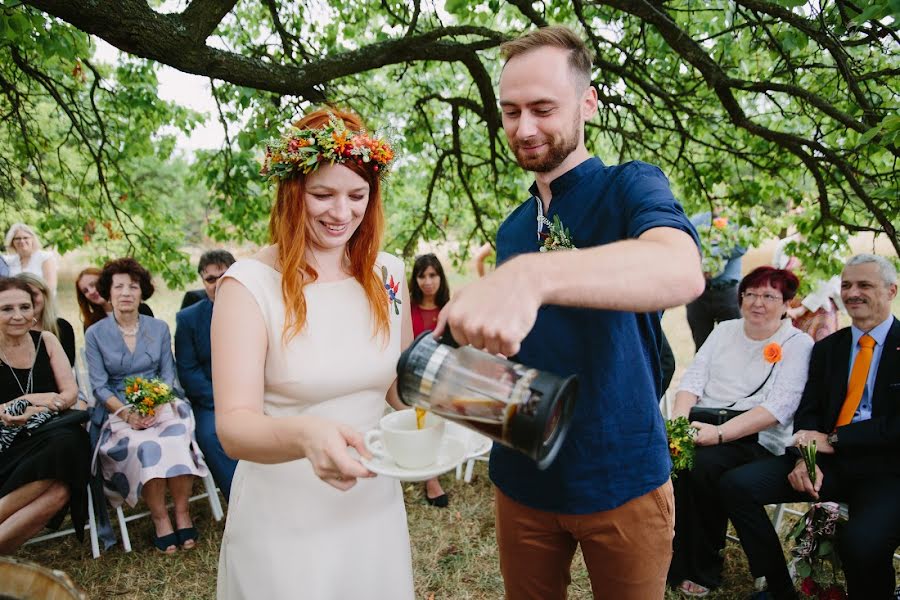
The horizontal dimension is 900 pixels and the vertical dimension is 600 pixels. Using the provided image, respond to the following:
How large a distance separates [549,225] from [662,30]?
2411 mm

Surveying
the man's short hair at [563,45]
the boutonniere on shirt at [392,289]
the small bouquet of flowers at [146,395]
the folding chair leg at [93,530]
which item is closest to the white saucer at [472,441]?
the boutonniere on shirt at [392,289]

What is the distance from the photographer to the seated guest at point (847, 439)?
10.5ft

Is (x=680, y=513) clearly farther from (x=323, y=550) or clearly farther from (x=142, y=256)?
(x=142, y=256)

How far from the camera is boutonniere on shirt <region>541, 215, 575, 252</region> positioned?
1.78 meters

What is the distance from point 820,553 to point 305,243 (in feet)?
10.8

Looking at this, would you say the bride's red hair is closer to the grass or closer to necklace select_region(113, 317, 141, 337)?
the grass

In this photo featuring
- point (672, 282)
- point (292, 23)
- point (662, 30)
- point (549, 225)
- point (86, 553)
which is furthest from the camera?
point (292, 23)

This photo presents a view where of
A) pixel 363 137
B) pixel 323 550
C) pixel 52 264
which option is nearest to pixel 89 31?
pixel 363 137

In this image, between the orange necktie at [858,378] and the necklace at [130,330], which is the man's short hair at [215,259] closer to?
the necklace at [130,330]

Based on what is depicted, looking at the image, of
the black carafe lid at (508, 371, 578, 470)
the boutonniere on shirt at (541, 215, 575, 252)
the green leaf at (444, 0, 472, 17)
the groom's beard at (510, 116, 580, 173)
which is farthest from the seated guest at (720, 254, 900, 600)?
the green leaf at (444, 0, 472, 17)

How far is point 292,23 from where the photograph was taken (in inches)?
220

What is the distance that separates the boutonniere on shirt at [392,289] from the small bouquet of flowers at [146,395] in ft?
10.0

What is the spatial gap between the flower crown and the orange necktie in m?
3.25

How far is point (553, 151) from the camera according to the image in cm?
171
